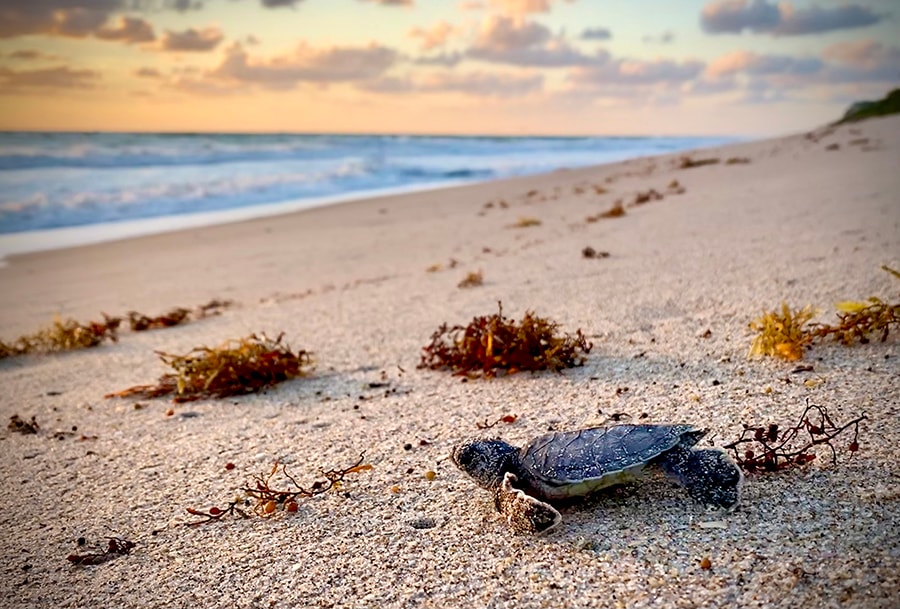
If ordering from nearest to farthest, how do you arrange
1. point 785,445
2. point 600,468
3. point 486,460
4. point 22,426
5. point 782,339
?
point 600,468 → point 486,460 → point 785,445 → point 782,339 → point 22,426

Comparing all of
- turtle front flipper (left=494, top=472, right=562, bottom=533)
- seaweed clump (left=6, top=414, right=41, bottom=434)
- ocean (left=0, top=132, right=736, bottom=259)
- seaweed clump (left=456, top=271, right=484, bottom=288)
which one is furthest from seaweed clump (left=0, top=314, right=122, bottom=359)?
ocean (left=0, top=132, right=736, bottom=259)

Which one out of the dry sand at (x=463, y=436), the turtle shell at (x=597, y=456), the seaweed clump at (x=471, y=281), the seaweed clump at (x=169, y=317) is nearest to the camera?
the dry sand at (x=463, y=436)

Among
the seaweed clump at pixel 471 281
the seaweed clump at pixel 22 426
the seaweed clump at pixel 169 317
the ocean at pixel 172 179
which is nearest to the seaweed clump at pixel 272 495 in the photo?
the seaweed clump at pixel 22 426

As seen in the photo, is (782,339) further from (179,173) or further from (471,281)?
(179,173)

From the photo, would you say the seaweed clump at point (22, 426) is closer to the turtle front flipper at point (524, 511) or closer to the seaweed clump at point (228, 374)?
the seaweed clump at point (228, 374)

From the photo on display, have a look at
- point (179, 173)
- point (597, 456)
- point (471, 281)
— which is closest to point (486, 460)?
point (597, 456)

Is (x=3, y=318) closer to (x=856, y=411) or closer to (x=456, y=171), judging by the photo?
(x=856, y=411)

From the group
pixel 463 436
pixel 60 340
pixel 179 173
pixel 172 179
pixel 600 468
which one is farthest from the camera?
pixel 179 173
